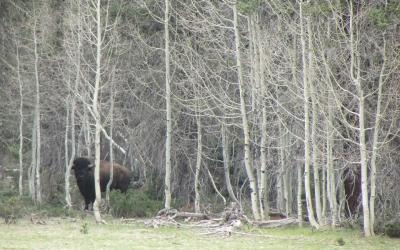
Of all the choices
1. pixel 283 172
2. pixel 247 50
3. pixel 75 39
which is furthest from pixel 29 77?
pixel 283 172

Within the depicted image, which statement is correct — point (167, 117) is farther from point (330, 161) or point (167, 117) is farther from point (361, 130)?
point (361, 130)

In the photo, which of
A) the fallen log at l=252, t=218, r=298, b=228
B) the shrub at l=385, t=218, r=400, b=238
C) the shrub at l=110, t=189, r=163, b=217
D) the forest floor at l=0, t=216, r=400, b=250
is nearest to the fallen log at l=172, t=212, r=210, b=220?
the forest floor at l=0, t=216, r=400, b=250

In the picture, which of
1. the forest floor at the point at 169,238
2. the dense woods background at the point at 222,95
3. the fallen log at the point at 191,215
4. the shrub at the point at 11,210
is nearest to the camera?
the forest floor at the point at 169,238

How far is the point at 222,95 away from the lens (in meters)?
26.0

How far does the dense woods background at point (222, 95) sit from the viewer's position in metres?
22.2

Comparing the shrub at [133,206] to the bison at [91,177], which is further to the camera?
the bison at [91,177]

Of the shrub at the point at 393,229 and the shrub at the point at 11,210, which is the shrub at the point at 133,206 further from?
the shrub at the point at 393,229

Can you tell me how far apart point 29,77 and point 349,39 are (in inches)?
579

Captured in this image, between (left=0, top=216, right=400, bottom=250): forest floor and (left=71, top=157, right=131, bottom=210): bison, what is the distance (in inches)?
196

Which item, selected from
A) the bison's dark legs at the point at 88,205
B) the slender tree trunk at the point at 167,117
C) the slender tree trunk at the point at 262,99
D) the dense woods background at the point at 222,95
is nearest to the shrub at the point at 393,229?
the dense woods background at the point at 222,95

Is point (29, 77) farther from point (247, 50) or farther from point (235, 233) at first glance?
point (235, 233)

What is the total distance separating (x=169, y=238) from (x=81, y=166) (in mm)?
9179

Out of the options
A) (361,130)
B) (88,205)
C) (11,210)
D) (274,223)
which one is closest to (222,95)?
(274,223)

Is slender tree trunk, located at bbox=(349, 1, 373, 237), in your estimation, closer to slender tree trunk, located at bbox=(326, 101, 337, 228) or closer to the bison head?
slender tree trunk, located at bbox=(326, 101, 337, 228)
